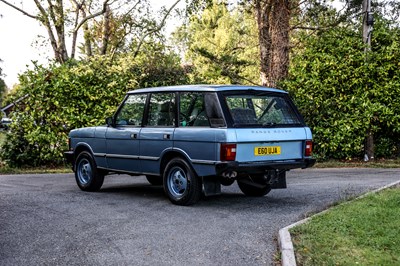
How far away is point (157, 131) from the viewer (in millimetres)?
9102

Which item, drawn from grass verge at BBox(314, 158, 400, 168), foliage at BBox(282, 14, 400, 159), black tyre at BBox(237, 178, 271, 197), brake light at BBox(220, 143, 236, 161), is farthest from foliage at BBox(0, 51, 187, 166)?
brake light at BBox(220, 143, 236, 161)

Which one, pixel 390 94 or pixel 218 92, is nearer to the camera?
pixel 218 92

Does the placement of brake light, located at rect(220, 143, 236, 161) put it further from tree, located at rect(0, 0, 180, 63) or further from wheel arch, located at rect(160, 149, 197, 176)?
tree, located at rect(0, 0, 180, 63)

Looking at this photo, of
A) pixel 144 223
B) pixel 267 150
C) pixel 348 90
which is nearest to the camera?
pixel 144 223

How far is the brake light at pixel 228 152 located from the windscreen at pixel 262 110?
1.38 ft

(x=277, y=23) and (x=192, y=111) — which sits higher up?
(x=277, y=23)

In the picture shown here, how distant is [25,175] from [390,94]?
34.5ft

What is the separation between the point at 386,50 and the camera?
1605cm

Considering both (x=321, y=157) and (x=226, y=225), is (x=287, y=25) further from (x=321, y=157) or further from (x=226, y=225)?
(x=226, y=225)

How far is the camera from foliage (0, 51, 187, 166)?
15594 millimetres

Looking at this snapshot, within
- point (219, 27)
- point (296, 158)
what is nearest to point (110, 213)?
point (296, 158)

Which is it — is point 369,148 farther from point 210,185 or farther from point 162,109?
point 210,185

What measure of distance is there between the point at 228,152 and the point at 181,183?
1216mm

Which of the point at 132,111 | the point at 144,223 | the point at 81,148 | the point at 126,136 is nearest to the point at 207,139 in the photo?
the point at 144,223
